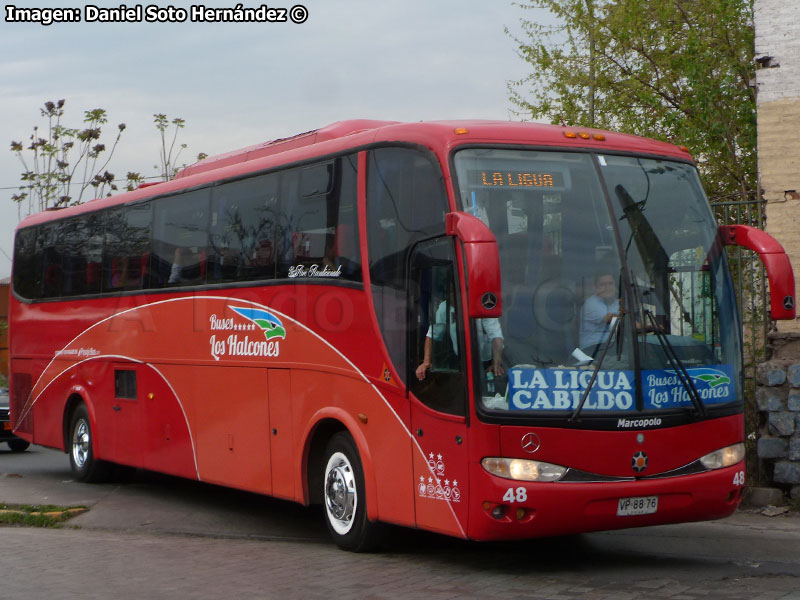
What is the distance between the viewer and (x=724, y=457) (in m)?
8.63

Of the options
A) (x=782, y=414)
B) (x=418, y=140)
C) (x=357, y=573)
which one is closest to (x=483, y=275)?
(x=418, y=140)

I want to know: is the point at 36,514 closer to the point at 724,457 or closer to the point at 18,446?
the point at 724,457

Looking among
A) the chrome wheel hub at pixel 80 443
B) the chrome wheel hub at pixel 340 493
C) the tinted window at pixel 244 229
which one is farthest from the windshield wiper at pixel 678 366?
the chrome wheel hub at pixel 80 443

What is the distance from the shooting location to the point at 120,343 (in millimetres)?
13961

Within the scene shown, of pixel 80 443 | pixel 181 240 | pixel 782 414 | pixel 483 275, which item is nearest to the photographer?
pixel 483 275

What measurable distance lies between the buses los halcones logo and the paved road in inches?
66.5

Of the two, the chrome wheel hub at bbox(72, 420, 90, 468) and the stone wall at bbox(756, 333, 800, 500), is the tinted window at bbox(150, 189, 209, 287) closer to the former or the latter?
the chrome wheel hub at bbox(72, 420, 90, 468)

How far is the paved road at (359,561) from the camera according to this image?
7.89 m

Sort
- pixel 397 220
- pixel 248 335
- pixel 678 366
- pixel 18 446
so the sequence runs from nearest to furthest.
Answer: pixel 678 366 < pixel 397 220 < pixel 248 335 < pixel 18 446

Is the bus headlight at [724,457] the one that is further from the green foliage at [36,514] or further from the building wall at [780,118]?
the green foliage at [36,514]

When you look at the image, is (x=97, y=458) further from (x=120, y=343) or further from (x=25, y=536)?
(x=25, y=536)

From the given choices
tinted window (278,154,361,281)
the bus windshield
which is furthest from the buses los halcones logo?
the bus windshield

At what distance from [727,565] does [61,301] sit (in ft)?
32.6

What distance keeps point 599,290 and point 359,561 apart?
2.81 m
